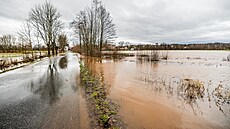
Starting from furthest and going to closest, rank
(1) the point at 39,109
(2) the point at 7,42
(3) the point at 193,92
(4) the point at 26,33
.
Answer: (2) the point at 7,42, (4) the point at 26,33, (3) the point at 193,92, (1) the point at 39,109

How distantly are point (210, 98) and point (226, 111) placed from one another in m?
1.13

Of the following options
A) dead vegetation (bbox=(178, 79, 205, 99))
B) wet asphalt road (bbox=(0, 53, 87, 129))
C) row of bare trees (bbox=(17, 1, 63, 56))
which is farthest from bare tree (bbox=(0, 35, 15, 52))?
dead vegetation (bbox=(178, 79, 205, 99))

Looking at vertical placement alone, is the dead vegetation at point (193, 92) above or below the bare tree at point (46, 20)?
below

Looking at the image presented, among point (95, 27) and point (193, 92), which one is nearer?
point (193, 92)

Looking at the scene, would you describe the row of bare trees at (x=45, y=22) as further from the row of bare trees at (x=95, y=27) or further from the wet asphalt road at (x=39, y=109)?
the wet asphalt road at (x=39, y=109)

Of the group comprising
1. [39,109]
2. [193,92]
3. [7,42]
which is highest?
[7,42]

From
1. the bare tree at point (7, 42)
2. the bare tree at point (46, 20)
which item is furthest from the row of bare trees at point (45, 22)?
the bare tree at point (7, 42)

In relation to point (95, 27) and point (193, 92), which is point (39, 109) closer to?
point (193, 92)

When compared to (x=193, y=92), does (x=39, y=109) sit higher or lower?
higher

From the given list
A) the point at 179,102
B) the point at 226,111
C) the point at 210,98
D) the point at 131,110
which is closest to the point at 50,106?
the point at 131,110

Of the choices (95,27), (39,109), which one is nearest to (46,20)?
(95,27)

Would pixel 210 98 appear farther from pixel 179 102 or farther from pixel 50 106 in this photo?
pixel 50 106

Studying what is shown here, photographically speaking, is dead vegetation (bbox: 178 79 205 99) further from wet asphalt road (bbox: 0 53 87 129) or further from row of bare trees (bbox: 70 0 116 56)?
row of bare trees (bbox: 70 0 116 56)

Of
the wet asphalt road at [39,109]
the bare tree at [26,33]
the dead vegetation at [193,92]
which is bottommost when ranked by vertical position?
the dead vegetation at [193,92]
